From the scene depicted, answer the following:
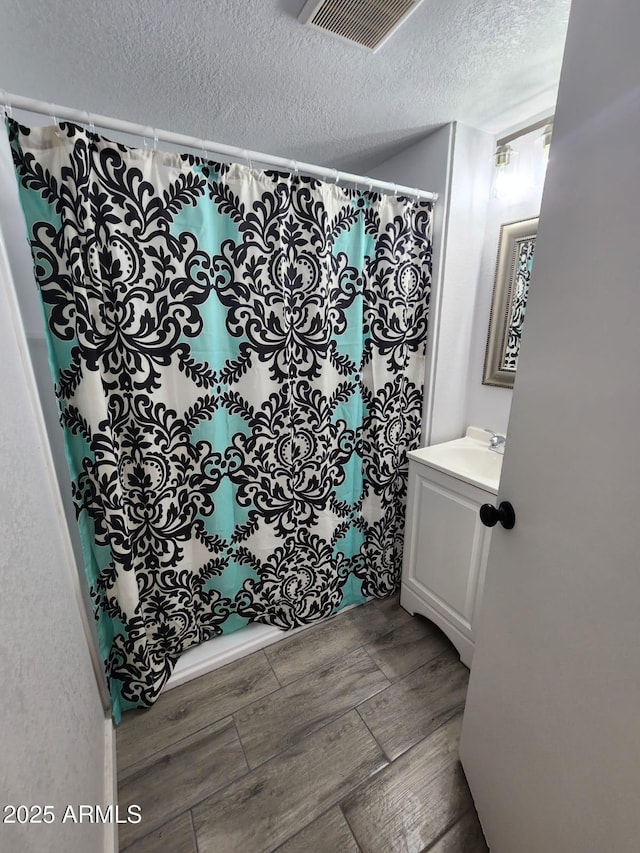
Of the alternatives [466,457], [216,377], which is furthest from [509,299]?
[216,377]

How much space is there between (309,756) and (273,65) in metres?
2.27

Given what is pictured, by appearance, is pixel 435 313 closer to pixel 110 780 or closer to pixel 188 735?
pixel 188 735

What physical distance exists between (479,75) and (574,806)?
198 centimetres

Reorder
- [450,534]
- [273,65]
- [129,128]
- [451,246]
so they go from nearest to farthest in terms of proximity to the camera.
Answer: [129,128] < [273,65] < [450,534] < [451,246]

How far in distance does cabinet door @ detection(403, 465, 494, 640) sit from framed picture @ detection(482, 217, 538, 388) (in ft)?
1.95

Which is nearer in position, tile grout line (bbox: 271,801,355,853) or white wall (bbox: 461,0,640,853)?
white wall (bbox: 461,0,640,853)

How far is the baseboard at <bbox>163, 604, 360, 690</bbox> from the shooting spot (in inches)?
57.2

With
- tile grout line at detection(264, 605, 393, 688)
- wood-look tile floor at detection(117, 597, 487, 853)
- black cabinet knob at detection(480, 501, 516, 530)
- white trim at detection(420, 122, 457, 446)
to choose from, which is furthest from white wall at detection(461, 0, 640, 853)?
white trim at detection(420, 122, 457, 446)

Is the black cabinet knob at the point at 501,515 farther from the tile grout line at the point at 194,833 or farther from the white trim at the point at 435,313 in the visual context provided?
the tile grout line at the point at 194,833

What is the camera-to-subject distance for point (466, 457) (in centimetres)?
168

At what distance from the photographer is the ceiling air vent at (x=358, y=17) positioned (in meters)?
0.89

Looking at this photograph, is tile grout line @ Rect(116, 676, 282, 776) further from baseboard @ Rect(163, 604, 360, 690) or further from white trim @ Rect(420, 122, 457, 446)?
white trim @ Rect(420, 122, 457, 446)

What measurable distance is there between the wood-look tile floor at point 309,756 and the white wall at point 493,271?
1.10 metres

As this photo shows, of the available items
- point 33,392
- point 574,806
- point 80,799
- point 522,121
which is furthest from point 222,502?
point 522,121
